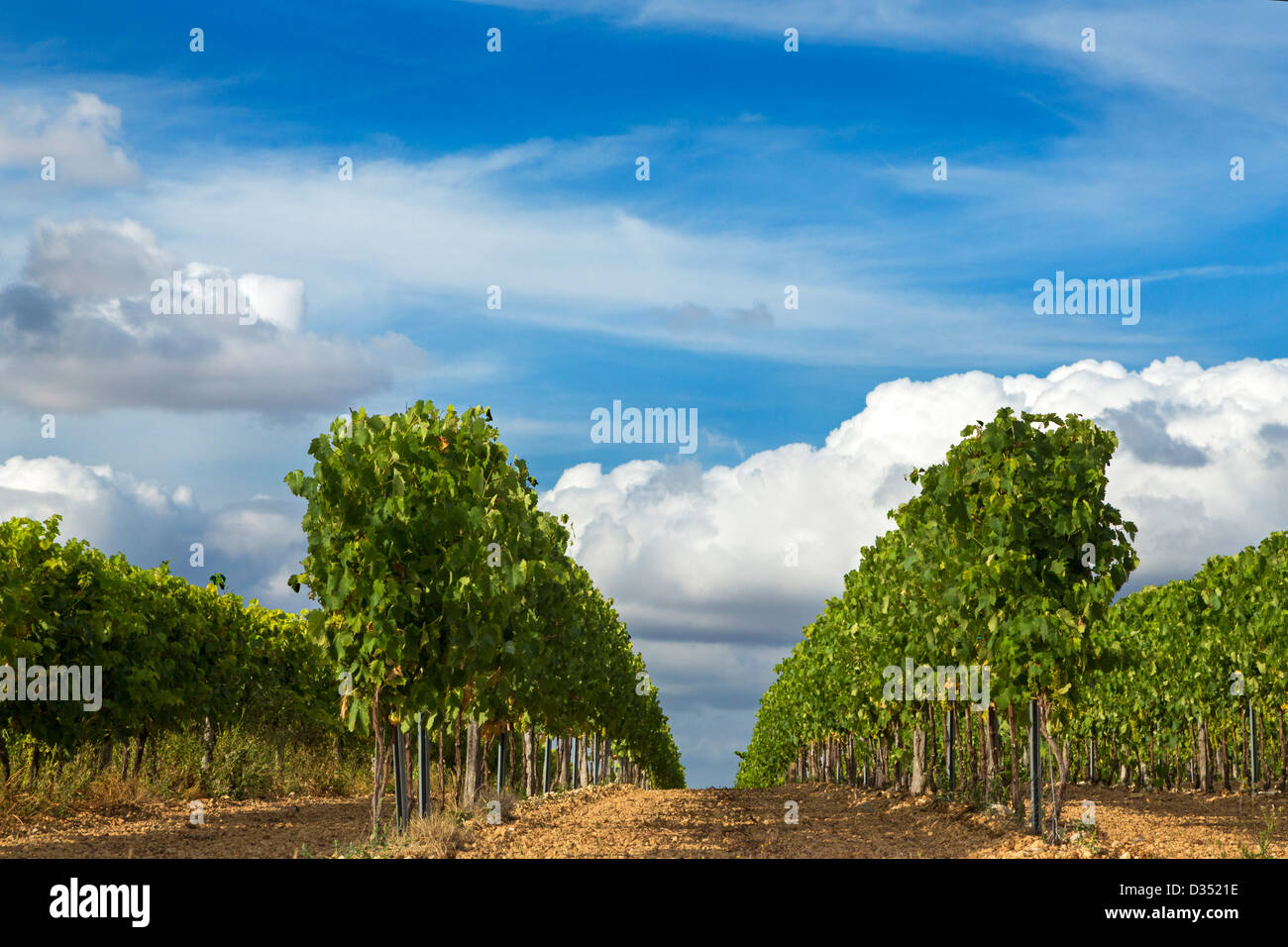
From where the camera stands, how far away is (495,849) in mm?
13680

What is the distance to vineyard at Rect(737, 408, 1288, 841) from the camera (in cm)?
1572

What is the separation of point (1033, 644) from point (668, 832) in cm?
565

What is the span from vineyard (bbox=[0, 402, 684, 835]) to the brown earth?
1.63 metres

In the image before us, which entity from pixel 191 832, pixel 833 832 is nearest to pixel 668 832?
pixel 833 832

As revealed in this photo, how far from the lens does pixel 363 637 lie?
555 inches

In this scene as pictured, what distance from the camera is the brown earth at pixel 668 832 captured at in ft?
46.3

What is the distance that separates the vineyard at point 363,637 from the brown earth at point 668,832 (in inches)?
64.1

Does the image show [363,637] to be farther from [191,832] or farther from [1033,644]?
[1033,644]

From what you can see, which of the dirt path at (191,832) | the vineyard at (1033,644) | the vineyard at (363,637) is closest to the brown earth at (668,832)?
the dirt path at (191,832)

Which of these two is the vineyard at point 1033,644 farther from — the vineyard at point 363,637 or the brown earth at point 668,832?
the vineyard at point 363,637

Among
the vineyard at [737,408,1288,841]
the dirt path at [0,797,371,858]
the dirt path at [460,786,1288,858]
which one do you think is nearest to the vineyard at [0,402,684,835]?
the dirt path at [0,797,371,858]

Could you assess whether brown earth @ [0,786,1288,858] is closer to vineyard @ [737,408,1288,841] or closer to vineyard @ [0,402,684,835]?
vineyard @ [737,408,1288,841]
